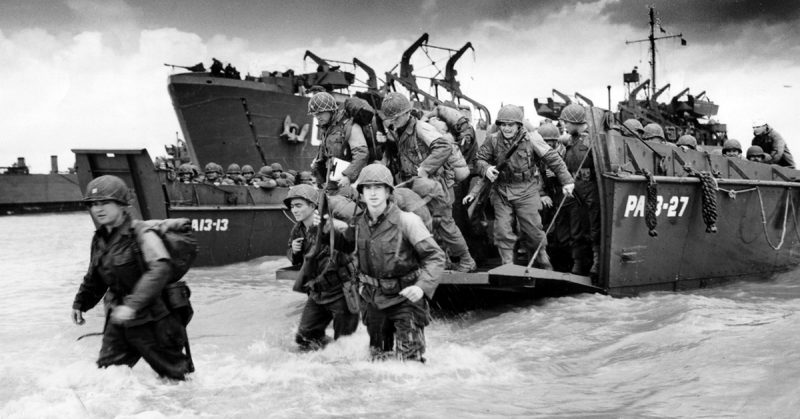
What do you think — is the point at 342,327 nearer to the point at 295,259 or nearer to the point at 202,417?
the point at 295,259

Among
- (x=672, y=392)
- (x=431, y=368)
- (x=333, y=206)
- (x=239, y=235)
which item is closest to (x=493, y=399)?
(x=431, y=368)

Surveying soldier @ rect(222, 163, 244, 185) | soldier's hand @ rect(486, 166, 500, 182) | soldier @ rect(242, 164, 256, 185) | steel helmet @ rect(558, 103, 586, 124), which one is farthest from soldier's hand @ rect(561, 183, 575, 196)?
soldier @ rect(242, 164, 256, 185)

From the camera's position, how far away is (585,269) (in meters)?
8.95

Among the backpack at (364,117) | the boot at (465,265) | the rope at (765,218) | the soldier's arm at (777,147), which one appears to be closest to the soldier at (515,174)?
the boot at (465,265)

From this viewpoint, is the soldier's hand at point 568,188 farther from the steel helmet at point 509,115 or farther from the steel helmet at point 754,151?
the steel helmet at point 754,151

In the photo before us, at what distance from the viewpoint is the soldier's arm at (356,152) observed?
7.38m

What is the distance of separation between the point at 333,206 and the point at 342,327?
1.00 meters

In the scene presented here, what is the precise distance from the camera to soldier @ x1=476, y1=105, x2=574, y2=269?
311 inches

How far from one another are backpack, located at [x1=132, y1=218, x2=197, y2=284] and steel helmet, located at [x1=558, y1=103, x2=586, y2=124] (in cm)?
513

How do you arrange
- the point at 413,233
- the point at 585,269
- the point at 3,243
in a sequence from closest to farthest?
1. the point at 413,233
2. the point at 585,269
3. the point at 3,243

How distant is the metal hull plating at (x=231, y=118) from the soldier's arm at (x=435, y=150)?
15224 mm

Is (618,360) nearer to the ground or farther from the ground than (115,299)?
nearer to the ground

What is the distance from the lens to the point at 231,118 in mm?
22500

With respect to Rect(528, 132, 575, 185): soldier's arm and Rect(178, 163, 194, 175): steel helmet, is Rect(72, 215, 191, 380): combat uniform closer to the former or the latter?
Rect(528, 132, 575, 185): soldier's arm
